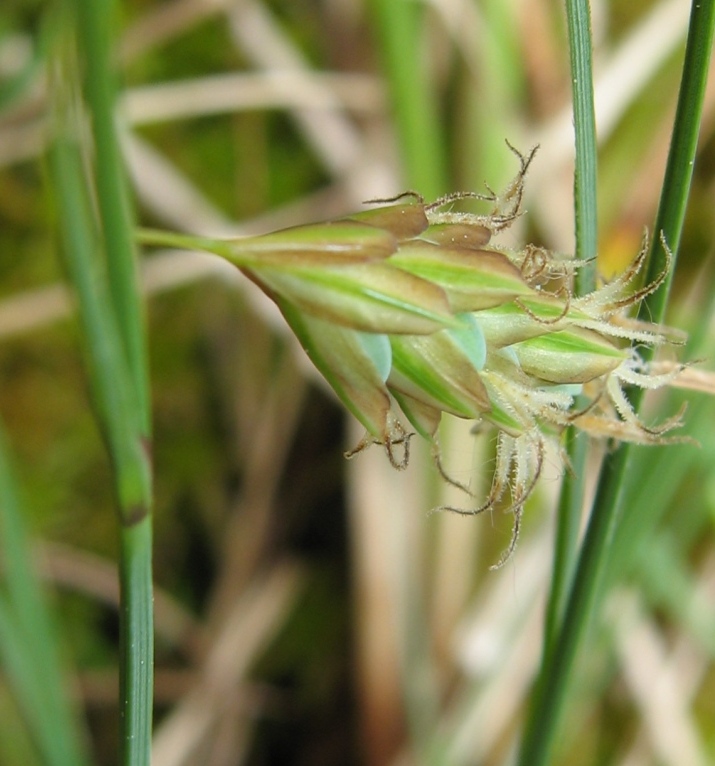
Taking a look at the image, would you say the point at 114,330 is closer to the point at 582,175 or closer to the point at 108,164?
the point at 108,164

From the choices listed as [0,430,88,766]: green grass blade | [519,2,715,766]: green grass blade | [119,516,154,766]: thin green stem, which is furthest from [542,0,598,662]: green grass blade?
[0,430,88,766]: green grass blade

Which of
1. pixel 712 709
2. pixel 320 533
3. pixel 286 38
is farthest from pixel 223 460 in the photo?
pixel 712 709

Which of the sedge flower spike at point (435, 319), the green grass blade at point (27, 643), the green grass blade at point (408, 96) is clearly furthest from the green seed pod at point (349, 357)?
the green grass blade at point (408, 96)

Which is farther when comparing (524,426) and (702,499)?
(702,499)

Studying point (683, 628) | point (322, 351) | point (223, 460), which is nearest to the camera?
point (322, 351)

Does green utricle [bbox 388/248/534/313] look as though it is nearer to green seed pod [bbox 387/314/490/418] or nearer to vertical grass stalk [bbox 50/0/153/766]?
green seed pod [bbox 387/314/490/418]

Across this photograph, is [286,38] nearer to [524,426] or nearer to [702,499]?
[702,499]
